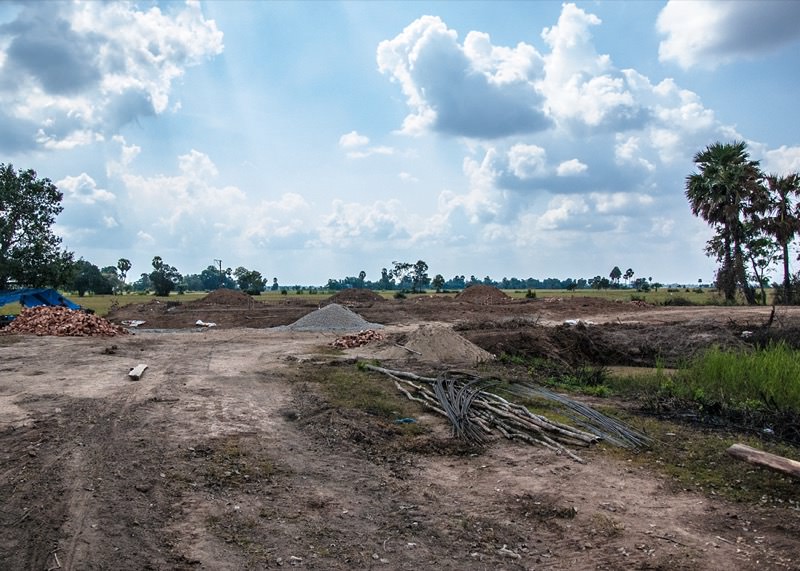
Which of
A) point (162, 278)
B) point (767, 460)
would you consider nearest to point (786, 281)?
point (767, 460)

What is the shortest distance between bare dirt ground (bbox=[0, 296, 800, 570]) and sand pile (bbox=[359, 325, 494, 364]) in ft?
15.8

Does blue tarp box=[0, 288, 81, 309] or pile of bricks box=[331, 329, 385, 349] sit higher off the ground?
blue tarp box=[0, 288, 81, 309]

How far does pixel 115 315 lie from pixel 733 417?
30624 mm

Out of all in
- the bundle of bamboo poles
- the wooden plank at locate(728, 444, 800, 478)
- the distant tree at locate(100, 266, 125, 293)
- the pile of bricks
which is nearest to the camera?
the wooden plank at locate(728, 444, 800, 478)

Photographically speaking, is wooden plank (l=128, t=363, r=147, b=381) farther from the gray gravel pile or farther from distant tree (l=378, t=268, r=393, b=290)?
distant tree (l=378, t=268, r=393, b=290)

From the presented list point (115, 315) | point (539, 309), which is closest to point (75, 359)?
point (115, 315)

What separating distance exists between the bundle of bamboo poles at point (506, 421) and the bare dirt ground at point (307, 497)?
243mm

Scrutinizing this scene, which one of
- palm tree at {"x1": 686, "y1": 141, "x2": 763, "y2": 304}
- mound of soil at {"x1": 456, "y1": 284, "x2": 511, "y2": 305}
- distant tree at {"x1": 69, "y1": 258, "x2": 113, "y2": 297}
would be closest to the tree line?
palm tree at {"x1": 686, "y1": 141, "x2": 763, "y2": 304}

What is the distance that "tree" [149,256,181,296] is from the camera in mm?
Result: 63812

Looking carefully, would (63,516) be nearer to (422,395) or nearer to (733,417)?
(422,395)

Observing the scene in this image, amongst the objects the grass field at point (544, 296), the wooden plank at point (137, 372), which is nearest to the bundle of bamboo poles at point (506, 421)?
the wooden plank at point (137, 372)

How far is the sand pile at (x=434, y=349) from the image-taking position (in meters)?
14.4

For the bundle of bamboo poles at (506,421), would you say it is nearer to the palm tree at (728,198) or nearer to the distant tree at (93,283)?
the palm tree at (728,198)

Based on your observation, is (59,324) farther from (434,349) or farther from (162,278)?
(162,278)
